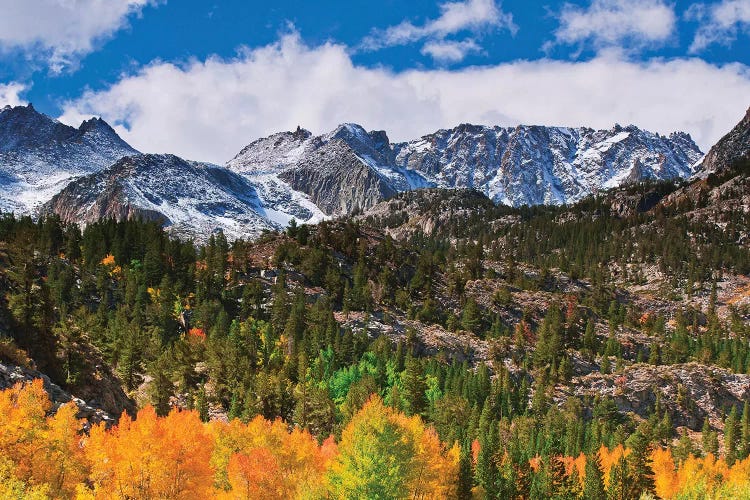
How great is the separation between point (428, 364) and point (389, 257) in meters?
61.8

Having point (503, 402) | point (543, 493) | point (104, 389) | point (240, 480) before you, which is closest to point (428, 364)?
point (503, 402)

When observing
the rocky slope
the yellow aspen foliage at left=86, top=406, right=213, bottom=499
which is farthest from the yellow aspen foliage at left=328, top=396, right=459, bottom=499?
the rocky slope

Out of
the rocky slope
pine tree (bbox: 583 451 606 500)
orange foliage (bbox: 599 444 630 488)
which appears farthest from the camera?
orange foliage (bbox: 599 444 630 488)

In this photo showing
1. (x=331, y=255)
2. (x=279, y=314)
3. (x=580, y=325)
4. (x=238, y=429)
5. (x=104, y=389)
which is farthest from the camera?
(x=331, y=255)

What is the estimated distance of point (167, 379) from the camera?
292 ft

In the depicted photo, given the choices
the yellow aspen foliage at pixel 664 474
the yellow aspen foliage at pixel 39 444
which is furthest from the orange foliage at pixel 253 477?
the yellow aspen foliage at pixel 664 474

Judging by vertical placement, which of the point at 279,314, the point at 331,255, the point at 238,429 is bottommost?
the point at 238,429

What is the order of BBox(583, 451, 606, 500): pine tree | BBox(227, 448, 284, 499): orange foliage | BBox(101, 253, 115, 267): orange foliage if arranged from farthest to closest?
1. BBox(101, 253, 115, 267): orange foliage
2. BBox(583, 451, 606, 500): pine tree
3. BBox(227, 448, 284, 499): orange foliage

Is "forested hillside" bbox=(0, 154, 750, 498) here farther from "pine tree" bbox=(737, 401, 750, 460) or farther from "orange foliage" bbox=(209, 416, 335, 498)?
"pine tree" bbox=(737, 401, 750, 460)

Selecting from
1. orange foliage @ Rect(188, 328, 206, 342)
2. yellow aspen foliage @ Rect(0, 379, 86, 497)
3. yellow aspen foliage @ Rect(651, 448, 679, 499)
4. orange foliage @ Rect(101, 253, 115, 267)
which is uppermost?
orange foliage @ Rect(101, 253, 115, 267)

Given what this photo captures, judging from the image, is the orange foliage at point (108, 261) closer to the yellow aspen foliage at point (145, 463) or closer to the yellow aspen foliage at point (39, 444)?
the yellow aspen foliage at point (145, 463)

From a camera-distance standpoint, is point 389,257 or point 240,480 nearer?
point 240,480

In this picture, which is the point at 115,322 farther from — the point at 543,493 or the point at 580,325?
the point at 580,325

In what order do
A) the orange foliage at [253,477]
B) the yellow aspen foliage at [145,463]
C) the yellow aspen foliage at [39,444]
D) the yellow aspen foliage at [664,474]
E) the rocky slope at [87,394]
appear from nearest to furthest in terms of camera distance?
the yellow aspen foliage at [39,444] < the yellow aspen foliage at [145,463] < the orange foliage at [253,477] < the rocky slope at [87,394] < the yellow aspen foliage at [664,474]
